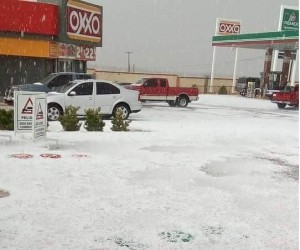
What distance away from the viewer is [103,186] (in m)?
6.29

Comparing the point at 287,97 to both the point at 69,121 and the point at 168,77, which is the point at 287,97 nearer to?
the point at 69,121

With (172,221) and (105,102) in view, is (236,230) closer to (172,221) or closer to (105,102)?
(172,221)

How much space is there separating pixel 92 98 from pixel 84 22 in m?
13.1

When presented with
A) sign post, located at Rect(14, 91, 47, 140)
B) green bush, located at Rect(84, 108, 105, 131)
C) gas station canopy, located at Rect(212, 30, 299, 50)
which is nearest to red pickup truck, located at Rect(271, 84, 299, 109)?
gas station canopy, located at Rect(212, 30, 299, 50)

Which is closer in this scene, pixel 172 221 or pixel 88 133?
pixel 172 221

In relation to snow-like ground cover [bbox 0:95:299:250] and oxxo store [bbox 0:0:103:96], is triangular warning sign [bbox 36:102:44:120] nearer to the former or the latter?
snow-like ground cover [bbox 0:95:299:250]

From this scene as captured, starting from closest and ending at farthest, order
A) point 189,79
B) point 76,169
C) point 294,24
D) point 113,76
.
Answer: point 76,169, point 294,24, point 113,76, point 189,79

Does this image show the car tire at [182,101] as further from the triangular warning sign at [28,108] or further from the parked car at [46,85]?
the triangular warning sign at [28,108]

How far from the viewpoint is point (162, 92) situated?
2558 cm

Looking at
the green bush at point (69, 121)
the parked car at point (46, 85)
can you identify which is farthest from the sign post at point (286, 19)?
the green bush at point (69, 121)

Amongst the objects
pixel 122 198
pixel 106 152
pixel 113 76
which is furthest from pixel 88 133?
pixel 113 76

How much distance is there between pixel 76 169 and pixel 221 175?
9.08 feet

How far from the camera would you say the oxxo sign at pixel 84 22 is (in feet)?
83.1

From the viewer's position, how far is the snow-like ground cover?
445 cm
